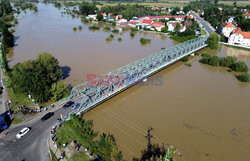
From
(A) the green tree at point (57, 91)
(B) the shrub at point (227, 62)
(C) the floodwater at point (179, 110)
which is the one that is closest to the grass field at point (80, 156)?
(C) the floodwater at point (179, 110)

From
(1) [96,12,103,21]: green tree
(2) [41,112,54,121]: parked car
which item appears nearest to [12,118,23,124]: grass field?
(2) [41,112,54,121]: parked car

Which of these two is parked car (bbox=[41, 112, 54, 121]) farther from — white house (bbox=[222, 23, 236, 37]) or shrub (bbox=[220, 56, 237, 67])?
white house (bbox=[222, 23, 236, 37])

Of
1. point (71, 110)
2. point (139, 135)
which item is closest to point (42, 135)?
point (71, 110)

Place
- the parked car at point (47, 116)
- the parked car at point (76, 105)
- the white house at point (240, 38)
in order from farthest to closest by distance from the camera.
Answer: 1. the white house at point (240, 38)
2. the parked car at point (76, 105)
3. the parked car at point (47, 116)

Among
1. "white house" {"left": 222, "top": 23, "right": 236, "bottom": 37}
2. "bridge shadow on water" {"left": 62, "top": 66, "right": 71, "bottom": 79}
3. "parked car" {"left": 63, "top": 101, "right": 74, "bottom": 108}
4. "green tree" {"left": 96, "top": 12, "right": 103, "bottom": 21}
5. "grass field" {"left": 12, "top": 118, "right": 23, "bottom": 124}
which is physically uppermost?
"green tree" {"left": 96, "top": 12, "right": 103, "bottom": 21}

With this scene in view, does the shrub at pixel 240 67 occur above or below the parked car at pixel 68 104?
above

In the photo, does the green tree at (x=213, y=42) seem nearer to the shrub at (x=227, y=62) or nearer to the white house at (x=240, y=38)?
the white house at (x=240, y=38)
